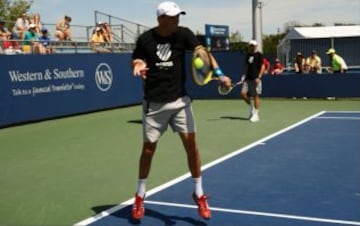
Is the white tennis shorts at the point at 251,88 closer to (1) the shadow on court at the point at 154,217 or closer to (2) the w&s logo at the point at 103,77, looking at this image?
(2) the w&s logo at the point at 103,77

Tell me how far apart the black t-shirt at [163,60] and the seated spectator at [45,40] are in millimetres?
11573

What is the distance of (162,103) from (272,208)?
1675 millimetres

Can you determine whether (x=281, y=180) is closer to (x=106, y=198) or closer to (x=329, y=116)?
(x=106, y=198)

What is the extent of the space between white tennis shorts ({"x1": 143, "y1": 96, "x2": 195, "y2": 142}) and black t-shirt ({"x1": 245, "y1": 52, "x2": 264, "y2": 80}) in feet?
27.1

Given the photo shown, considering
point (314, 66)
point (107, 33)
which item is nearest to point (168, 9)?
point (107, 33)

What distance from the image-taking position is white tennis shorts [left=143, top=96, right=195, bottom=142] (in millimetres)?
5324

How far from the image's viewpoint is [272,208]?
575 centimetres

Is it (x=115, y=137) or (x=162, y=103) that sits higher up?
(x=162, y=103)

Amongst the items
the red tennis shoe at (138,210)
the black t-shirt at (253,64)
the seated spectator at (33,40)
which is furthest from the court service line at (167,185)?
the seated spectator at (33,40)

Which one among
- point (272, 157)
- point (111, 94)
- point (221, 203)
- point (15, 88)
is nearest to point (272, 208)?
point (221, 203)

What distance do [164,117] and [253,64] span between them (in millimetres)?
8370

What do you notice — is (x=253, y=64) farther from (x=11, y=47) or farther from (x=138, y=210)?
(x=138, y=210)

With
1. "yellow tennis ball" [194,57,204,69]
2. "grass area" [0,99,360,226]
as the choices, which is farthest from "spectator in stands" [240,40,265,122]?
"yellow tennis ball" [194,57,204,69]

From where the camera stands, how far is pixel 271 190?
6.52m
